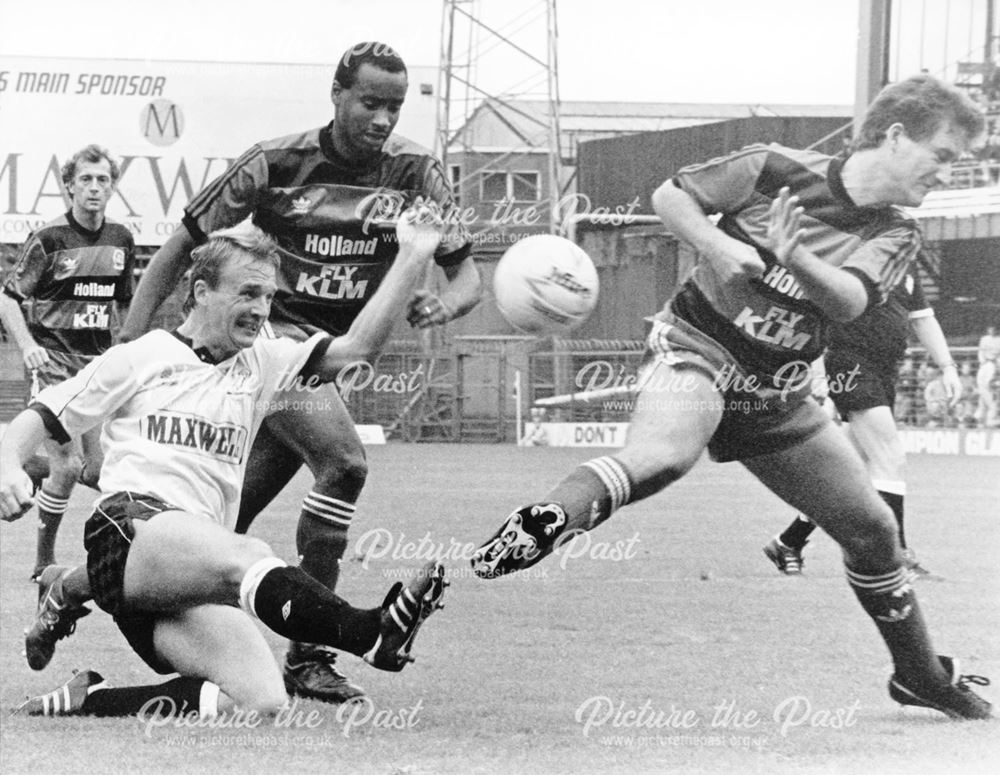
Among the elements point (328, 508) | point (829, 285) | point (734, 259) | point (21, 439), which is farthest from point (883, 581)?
point (21, 439)

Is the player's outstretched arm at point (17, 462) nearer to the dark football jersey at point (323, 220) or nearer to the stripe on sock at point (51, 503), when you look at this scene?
the dark football jersey at point (323, 220)

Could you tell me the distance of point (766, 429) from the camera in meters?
4.14

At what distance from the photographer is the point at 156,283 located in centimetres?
481

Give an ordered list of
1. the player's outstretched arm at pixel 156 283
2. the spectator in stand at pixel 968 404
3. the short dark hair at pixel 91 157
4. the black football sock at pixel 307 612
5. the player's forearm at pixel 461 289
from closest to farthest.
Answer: the black football sock at pixel 307 612
the player's forearm at pixel 461 289
the player's outstretched arm at pixel 156 283
the short dark hair at pixel 91 157
the spectator in stand at pixel 968 404

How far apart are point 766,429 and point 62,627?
2.07m

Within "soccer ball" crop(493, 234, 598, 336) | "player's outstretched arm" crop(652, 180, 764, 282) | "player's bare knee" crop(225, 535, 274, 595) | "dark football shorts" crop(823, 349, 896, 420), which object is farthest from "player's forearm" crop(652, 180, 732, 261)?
"dark football shorts" crop(823, 349, 896, 420)

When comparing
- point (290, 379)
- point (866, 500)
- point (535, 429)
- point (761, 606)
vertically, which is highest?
point (290, 379)

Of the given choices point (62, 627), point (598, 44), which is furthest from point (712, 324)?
point (598, 44)

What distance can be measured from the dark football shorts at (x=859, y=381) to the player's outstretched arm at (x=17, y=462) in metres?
4.26

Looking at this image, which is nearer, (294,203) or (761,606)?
(294,203)

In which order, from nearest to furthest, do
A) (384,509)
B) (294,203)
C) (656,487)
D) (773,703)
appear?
(656,487) < (773,703) < (294,203) < (384,509)

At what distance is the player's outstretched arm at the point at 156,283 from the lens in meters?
4.80

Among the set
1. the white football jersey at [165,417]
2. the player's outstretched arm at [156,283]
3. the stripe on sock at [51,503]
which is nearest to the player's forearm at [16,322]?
the stripe on sock at [51,503]

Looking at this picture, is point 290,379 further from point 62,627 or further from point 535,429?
point 535,429
